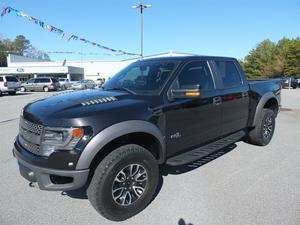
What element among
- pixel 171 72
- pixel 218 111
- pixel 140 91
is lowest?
pixel 218 111

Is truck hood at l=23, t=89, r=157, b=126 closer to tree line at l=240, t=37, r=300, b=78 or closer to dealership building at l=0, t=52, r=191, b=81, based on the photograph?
dealership building at l=0, t=52, r=191, b=81

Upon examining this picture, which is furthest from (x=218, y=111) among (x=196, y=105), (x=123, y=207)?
(x=123, y=207)

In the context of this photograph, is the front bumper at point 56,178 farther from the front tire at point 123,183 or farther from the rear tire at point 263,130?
the rear tire at point 263,130

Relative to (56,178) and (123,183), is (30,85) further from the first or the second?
(123,183)

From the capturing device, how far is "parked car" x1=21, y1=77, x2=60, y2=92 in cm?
3225

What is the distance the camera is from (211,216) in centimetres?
331

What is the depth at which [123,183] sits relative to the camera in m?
3.32

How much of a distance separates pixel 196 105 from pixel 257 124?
2.26 m

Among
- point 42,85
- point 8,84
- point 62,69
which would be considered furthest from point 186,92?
point 62,69

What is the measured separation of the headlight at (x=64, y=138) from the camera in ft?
9.64

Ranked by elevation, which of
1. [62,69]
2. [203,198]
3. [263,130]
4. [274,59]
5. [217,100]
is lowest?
[203,198]

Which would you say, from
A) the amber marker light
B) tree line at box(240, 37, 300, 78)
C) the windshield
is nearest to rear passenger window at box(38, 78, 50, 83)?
the windshield

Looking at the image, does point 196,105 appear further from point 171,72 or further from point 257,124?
point 257,124

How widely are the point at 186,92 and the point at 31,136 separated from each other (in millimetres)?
1895
